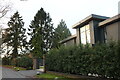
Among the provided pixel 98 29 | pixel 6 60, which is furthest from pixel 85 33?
pixel 6 60

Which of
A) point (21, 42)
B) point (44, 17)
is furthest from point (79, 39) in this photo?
point (21, 42)

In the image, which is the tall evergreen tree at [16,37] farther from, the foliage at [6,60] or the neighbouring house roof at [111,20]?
the neighbouring house roof at [111,20]

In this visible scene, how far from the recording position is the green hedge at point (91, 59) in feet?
37.7

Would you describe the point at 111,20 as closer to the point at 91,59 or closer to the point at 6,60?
the point at 91,59

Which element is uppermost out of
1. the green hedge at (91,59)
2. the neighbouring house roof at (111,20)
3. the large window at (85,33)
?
the neighbouring house roof at (111,20)

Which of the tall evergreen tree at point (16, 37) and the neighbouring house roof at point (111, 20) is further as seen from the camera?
the tall evergreen tree at point (16, 37)

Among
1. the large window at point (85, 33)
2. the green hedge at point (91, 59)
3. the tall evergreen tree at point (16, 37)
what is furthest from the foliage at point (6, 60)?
the green hedge at point (91, 59)

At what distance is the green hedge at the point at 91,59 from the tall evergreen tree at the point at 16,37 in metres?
31.6

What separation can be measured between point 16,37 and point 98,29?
33.8m

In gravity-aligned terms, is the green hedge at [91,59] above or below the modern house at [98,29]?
below

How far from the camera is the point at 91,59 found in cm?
1342

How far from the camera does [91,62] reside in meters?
13.6

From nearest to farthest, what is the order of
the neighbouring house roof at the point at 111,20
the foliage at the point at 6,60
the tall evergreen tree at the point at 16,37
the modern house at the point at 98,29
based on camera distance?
1. the neighbouring house roof at the point at 111,20
2. the modern house at the point at 98,29
3. the tall evergreen tree at the point at 16,37
4. the foliage at the point at 6,60

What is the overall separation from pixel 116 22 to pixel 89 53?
20.8 ft
